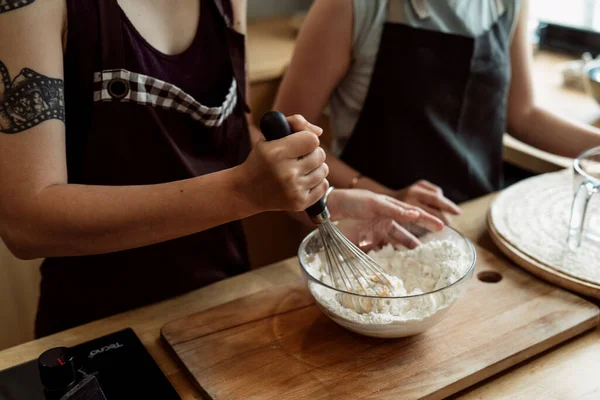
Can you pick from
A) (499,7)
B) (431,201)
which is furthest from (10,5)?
(499,7)

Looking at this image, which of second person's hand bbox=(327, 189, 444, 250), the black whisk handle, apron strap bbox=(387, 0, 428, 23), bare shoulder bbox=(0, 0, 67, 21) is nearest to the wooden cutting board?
second person's hand bbox=(327, 189, 444, 250)

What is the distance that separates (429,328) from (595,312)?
24 cm

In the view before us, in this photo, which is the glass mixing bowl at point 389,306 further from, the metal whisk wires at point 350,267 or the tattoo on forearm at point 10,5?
the tattoo on forearm at point 10,5

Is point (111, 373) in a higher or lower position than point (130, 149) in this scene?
lower

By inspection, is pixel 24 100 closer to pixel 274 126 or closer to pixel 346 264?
pixel 274 126

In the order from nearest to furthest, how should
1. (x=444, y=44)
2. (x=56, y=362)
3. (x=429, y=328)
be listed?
(x=56, y=362), (x=429, y=328), (x=444, y=44)

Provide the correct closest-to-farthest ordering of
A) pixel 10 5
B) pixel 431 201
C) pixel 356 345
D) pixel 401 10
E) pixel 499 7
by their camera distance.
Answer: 1. pixel 10 5
2. pixel 356 345
3. pixel 431 201
4. pixel 401 10
5. pixel 499 7

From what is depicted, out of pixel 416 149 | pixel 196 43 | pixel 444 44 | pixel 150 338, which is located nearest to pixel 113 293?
pixel 150 338

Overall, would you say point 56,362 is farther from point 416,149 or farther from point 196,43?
point 416,149

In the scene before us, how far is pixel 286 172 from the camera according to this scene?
74 cm

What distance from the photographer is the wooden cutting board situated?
30.2 inches

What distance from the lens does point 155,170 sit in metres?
0.97

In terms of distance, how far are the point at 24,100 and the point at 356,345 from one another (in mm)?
507

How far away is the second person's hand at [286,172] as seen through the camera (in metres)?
0.74
